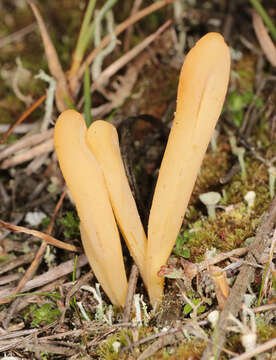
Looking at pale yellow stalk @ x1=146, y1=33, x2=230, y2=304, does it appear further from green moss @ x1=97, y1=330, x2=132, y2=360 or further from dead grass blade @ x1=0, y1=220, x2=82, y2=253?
dead grass blade @ x1=0, y1=220, x2=82, y2=253

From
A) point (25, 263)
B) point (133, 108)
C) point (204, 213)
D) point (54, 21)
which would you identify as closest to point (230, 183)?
point (204, 213)

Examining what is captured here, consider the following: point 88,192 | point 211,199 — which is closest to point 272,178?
point 211,199

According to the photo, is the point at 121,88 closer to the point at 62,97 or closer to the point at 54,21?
the point at 62,97

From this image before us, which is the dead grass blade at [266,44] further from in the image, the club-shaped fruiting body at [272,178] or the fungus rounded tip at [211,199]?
the fungus rounded tip at [211,199]

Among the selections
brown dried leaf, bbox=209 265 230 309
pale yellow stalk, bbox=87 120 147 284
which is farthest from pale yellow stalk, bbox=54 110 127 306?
brown dried leaf, bbox=209 265 230 309

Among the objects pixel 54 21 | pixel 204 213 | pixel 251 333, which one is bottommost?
pixel 204 213

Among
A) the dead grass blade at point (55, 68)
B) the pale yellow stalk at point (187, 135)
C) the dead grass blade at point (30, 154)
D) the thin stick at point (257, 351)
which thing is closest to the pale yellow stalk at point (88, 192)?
the pale yellow stalk at point (187, 135)
